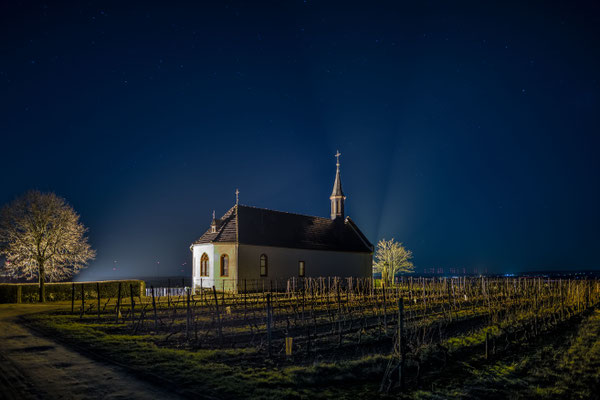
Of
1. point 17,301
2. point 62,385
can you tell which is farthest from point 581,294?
point 17,301

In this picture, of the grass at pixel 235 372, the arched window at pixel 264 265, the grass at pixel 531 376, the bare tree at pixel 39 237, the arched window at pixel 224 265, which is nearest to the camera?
the grass at pixel 235 372

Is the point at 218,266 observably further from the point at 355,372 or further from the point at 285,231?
the point at 355,372

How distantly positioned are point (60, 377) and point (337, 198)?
46.5 metres

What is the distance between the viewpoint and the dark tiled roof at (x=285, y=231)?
39469mm

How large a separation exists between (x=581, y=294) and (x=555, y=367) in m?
24.4

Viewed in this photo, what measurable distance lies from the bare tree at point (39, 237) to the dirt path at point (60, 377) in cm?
2318

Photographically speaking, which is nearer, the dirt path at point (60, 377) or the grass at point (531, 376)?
the dirt path at point (60, 377)

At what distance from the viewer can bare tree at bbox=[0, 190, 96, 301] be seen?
→ 111ft

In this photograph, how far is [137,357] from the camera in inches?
481

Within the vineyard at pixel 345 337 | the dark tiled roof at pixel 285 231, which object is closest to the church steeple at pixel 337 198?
the dark tiled roof at pixel 285 231

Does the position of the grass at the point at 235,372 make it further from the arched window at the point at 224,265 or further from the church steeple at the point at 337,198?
the church steeple at the point at 337,198

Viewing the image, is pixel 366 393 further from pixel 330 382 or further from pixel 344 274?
pixel 344 274

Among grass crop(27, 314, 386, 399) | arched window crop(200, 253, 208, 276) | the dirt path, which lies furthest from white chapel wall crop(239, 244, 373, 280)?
the dirt path

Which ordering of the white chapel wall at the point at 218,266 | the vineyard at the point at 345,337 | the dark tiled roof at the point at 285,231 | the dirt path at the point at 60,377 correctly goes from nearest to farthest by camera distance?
the dirt path at the point at 60,377 < the vineyard at the point at 345,337 < the white chapel wall at the point at 218,266 < the dark tiled roof at the point at 285,231
